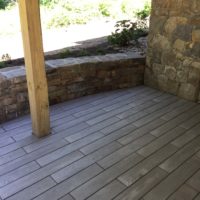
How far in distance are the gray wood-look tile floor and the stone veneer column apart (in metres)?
0.33

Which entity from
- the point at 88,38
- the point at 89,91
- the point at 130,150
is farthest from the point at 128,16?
the point at 130,150

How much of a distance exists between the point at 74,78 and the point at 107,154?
138 centimetres

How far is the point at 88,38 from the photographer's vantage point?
5379 mm

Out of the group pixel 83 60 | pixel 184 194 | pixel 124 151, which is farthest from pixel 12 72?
pixel 184 194

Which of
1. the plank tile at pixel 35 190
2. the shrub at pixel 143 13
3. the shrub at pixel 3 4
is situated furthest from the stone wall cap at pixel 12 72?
the shrub at pixel 3 4

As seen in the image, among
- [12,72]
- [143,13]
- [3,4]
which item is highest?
[3,4]

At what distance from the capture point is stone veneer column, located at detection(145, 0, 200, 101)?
10.7 ft

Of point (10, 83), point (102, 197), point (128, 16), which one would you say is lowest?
point (102, 197)

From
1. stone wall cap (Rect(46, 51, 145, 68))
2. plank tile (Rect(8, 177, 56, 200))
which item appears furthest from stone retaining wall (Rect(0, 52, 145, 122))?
plank tile (Rect(8, 177, 56, 200))

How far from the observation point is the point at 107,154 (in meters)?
2.44

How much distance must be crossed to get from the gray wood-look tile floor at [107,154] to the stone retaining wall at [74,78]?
0.56 ft

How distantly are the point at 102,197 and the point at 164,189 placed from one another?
51 cm

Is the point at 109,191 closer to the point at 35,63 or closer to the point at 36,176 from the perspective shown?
the point at 36,176

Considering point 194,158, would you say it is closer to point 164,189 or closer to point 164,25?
point 164,189
